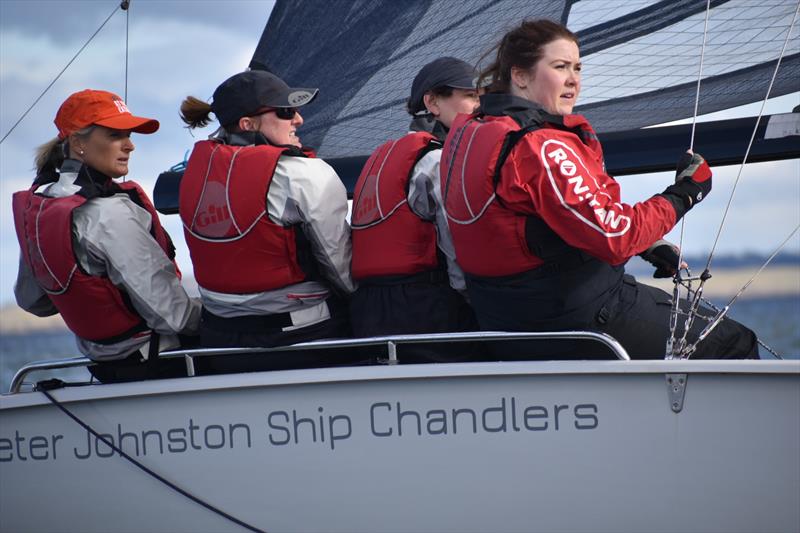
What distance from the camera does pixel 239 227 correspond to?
2.48m

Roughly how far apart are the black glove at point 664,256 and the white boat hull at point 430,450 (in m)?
0.36

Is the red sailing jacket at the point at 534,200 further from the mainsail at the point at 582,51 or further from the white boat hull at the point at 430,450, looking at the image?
the mainsail at the point at 582,51

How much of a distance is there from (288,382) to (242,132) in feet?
2.32

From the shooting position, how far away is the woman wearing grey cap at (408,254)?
7.94 feet

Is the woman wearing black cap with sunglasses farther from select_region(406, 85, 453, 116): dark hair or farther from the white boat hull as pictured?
select_region(406, 85, 453, 116): dark hair

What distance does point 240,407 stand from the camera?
2.36 meters

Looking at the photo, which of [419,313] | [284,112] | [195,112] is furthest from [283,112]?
[419,313]

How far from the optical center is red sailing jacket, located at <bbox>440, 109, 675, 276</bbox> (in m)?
2.03

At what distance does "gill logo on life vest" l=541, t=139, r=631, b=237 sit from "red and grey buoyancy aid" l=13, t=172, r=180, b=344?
117 centimetres

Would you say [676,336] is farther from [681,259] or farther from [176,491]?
[176,491]

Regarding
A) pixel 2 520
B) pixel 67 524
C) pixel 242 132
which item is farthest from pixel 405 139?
pixel 2 520

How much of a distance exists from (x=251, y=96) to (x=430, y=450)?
3.40ft

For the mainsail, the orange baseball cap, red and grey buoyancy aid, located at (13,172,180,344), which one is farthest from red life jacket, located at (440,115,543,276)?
the mainsail

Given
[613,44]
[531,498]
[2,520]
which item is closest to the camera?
[531,498]
